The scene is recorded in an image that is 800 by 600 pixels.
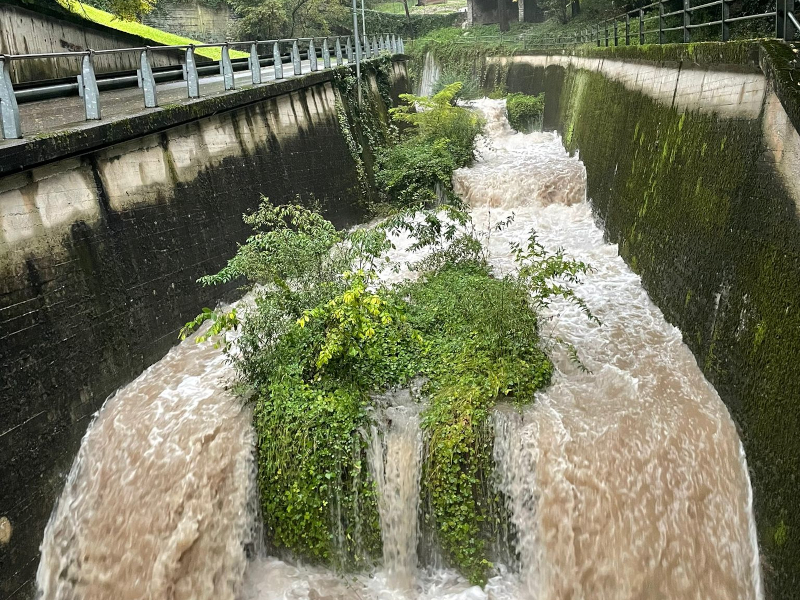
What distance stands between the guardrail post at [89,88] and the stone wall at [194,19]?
20.0 m

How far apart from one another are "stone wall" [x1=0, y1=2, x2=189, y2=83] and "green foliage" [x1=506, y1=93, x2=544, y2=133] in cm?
1328

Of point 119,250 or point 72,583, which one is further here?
point 119,250

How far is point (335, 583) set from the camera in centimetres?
679

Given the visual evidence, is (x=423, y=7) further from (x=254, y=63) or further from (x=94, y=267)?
(x=94, y=267)

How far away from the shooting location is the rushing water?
6.14m

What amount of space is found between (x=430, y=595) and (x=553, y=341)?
11.8 feet

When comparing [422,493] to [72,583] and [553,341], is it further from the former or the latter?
[72,583]

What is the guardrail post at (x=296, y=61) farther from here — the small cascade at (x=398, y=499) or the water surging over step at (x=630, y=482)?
the small cascade at (x=398, y=499)

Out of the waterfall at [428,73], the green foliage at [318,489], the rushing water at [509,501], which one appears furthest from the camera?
the waterfall at [428,73]

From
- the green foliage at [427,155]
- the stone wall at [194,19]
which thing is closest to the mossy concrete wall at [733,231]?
the green foliage at [427,155]

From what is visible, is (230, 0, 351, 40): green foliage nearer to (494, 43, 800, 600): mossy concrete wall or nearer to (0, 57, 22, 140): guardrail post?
(494, 43, 800, 600): mossy concrete wall

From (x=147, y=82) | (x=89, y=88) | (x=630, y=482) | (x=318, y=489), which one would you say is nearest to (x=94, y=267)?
(x=89, y=88)

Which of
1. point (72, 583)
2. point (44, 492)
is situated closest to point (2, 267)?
point (44, 492)

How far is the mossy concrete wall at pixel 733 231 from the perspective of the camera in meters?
5.52
